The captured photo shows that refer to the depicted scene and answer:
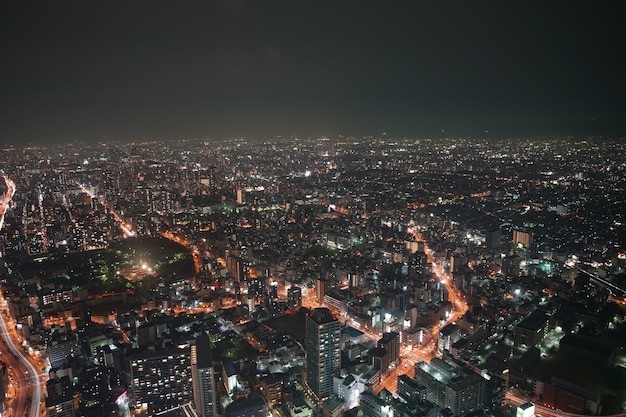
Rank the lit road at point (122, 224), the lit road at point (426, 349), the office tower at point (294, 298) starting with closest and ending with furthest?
the lit road at point (426, 349) → the office tower at point (294, 298) → the lit road at point (122, 224)

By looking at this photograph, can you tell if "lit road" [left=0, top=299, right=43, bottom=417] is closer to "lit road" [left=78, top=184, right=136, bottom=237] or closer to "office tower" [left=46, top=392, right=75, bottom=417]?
"office tower" [left=46, top=392, right=75, bottom=417]

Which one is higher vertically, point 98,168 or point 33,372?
point 98,168

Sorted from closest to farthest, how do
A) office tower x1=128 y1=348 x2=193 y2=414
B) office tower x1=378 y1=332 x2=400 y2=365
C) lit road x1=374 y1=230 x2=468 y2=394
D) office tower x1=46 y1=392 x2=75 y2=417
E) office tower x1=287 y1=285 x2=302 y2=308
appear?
office tower x1=46 y1=392 x2=75 y2=417, office tower x1=128 y1=348 x2=193 y2=414, lit road x1=374 y1=230 x2=468 y2=394, office tower x1=378 y1=332 x2=400 y2=365, office tower x1=287 y1=285 x2=302 y2=308

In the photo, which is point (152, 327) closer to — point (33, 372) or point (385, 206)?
point (33, 372)

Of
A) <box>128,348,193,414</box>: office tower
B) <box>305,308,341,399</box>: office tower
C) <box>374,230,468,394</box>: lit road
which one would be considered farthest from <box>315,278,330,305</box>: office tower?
<box>128,348,193,414</box>: office tower

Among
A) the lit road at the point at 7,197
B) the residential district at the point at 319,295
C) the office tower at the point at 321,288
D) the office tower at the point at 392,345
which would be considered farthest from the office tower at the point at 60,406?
the lit road at the point at 7,197

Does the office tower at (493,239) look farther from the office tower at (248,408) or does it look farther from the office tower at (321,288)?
the office tower at (248,408)

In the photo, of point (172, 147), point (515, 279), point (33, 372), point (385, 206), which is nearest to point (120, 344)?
point (33, 372)
